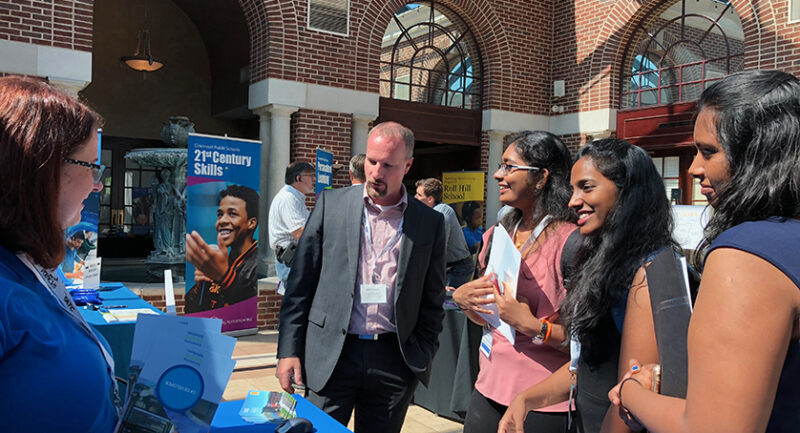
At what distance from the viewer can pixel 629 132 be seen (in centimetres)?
1013

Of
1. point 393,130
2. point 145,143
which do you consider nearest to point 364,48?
point 145,143

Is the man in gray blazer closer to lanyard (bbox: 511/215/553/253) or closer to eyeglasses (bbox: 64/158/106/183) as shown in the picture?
lanyard (bbox: 511/215/553/253)

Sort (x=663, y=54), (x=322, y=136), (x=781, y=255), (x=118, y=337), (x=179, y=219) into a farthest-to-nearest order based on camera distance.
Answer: (x=663, y=54) → (x=322, y=136) → (x=179, y=219) → (x=118, y=337) → (x=781, y=255)

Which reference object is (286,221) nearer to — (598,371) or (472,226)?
(472,226)

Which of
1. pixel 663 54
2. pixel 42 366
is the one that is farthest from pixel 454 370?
pixel 663 54

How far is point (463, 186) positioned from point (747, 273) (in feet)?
29.4

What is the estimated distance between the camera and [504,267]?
196 cm

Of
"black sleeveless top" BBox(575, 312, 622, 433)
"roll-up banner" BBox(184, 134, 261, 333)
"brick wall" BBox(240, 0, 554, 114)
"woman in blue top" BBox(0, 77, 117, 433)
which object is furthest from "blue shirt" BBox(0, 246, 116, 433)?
"brick wall" BBox(240, 0, 554, 114)

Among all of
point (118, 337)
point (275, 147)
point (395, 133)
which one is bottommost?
point (118, 337)

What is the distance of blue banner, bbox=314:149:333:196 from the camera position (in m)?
6.97

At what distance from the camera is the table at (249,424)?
66.4 inches

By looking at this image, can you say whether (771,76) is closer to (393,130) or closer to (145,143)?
(393,130)

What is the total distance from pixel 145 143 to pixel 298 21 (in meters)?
5.23

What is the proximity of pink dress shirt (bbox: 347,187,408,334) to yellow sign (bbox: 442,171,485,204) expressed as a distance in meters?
6.98
